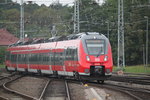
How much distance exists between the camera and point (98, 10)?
A: 266ft

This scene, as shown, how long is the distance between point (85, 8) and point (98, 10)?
256 cm

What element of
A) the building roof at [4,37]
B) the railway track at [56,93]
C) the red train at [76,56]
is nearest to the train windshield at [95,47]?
the red train at [76,56]

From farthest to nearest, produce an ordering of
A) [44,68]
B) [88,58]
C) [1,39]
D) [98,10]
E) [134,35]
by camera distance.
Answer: [1,39] → [98,10] → [134,35] → [44,68] → [88,58]

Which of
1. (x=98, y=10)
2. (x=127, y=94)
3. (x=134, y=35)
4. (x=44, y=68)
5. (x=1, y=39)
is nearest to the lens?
(x=127, y=94)

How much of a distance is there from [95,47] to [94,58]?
30.7 inches

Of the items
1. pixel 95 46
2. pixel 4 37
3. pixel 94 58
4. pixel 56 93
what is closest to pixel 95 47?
pixel 95 46

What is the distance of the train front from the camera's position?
2509cm

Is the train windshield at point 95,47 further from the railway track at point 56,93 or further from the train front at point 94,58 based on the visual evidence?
the railway track at point 56,93

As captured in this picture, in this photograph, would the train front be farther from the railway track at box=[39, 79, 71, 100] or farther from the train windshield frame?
the railway track at box=[39, 79, 71, 100]

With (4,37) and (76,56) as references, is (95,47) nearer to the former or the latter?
(76,56)

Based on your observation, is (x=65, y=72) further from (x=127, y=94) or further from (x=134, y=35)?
(x=134, y=35)

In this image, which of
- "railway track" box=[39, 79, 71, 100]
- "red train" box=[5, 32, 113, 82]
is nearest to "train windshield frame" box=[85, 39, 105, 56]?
"red train" box=[5, 32, 113, 82]

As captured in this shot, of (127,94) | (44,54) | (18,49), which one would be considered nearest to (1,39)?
(18,49)

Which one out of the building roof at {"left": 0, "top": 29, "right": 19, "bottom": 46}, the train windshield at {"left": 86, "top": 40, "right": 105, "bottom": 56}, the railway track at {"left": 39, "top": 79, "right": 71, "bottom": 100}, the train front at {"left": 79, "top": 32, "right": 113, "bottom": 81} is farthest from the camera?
the building roof at {"left": 0, "top": 29, "right": 19, "bottom": 46}
